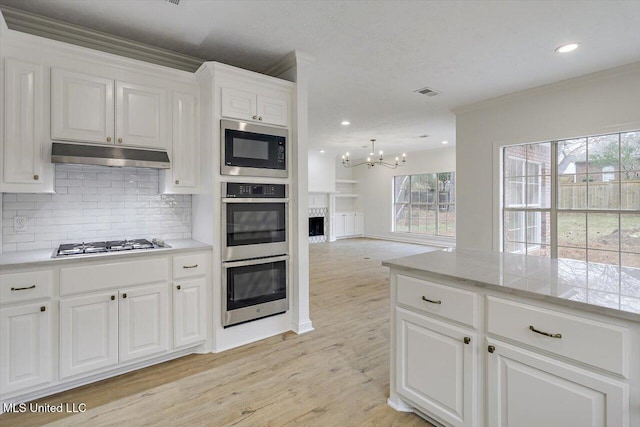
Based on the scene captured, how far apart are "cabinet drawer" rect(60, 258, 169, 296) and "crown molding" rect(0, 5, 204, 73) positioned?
1839 mm

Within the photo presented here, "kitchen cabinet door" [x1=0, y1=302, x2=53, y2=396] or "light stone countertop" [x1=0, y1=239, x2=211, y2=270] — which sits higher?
"light stone countertop" [x1=0, y1=239, x2=211, y2=270]

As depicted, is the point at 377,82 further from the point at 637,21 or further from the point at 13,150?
the point at 13,150

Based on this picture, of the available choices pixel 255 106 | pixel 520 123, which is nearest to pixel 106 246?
pixel 255 106

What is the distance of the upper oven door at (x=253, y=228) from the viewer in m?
2.70

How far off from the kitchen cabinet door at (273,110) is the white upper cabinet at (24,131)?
1.56 m

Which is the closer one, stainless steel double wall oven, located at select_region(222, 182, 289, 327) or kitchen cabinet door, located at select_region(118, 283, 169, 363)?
kitchen cabinet door, located at select_region(118, 283, 169, 363)

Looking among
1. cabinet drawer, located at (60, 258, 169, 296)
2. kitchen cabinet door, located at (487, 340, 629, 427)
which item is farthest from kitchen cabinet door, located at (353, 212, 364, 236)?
kitchen cabinet door, located at (487, 340, 629, 427)

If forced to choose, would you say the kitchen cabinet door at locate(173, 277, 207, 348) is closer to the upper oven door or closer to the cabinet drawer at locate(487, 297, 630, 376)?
the upper oven door

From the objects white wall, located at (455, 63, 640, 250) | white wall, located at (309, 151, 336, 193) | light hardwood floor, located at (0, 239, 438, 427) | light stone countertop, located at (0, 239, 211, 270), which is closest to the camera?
light hardwood floor, located at (0, 239, 438, 427)

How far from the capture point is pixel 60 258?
2.09 metres

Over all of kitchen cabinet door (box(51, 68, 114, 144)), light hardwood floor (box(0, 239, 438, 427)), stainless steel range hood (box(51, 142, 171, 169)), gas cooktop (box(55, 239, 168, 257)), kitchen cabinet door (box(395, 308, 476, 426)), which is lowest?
light hardwood floor (box(0, 239, 438, 427))

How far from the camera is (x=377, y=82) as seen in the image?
374 centimetres

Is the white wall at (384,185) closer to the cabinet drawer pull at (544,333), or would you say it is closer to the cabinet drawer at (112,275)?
the cabinet drawer pull at (544,333)

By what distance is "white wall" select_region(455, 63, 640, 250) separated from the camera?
132 inches
